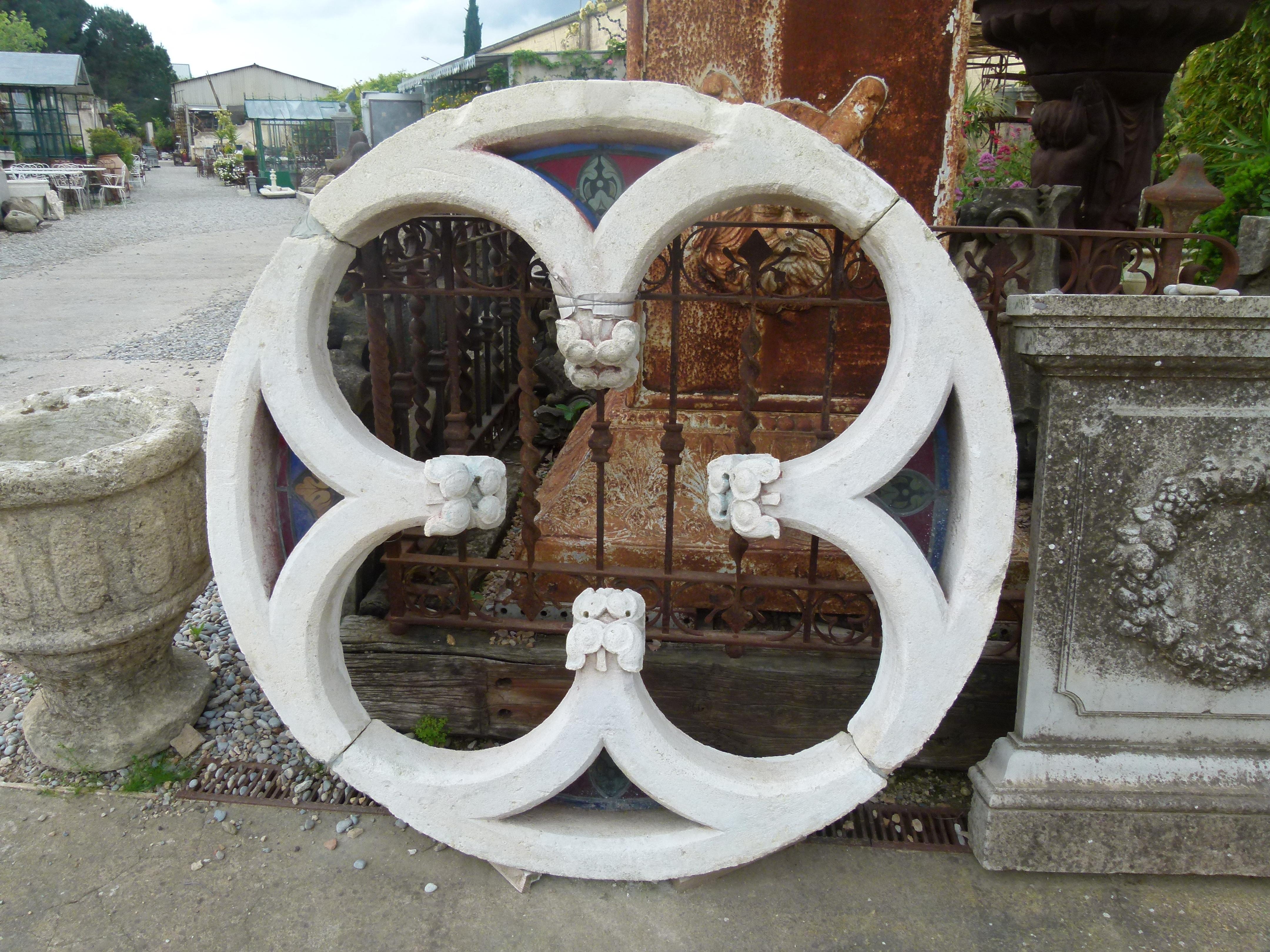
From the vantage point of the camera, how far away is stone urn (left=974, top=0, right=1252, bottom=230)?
381cm

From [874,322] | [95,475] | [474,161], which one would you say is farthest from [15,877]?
[874,322]

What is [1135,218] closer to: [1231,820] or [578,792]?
[1231,820]

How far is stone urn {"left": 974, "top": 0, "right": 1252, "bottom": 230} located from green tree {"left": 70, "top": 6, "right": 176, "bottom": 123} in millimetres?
52085

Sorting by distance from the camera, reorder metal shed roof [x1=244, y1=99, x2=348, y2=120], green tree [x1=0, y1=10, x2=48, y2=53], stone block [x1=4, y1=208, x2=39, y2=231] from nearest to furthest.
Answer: stone block [x1=4, y1=208, x2=39, y2=231]
metal shed roof [x1=244, y1=99, x2=348, y2=120]
green tree [x1=0, y1=10, x2=48, y2=53]

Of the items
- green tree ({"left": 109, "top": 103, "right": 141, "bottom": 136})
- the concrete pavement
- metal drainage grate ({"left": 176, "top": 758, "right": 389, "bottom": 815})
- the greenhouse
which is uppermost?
green tree ({"left": 109, "top": 103, "right": 141, "bottom": 136})

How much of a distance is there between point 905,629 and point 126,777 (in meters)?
2.10

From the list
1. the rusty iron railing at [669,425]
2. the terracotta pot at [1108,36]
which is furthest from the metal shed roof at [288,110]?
the rusty iron railing at [669,425]

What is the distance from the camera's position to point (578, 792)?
2105 millimetres

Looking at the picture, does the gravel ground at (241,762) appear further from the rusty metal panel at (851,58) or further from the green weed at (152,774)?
the rusty metal panel at (851,58)

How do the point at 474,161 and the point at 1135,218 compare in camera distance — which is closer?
the point at 474,161

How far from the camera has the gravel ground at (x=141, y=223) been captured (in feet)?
42.4

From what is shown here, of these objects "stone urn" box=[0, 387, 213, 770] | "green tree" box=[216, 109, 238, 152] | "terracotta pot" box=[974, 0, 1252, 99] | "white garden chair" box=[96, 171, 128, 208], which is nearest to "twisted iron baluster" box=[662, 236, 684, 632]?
"stone urn" box=[0, 387, 213, 770]

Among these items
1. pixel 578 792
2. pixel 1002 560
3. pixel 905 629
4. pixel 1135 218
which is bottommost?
pixel 578 792

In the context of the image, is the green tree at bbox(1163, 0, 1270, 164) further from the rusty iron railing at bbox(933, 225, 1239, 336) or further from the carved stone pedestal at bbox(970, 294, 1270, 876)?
the carved stone pedestal at bbox(970, 294, 1270, 876)
